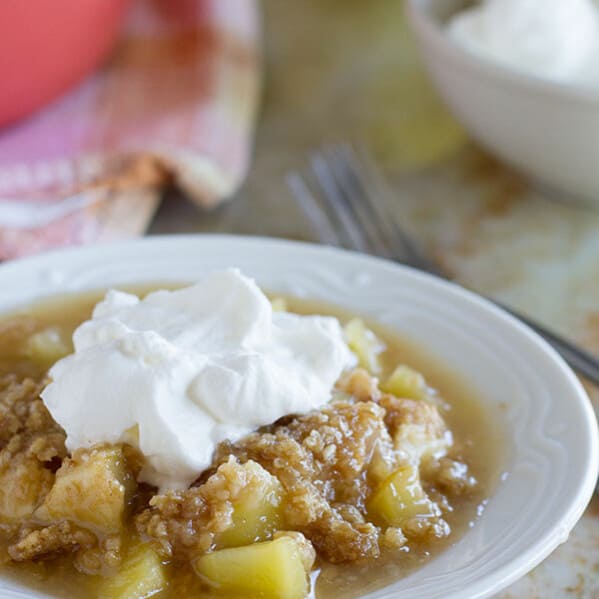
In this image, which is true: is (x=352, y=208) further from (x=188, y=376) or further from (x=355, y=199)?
(x=188, y=376)

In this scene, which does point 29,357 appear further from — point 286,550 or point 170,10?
point 170,10

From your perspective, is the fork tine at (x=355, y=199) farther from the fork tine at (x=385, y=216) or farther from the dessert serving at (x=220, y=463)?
the dessert serving at (x=220, y=463)

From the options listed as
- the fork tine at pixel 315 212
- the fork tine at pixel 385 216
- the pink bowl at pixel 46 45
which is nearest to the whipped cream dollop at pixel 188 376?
the fork tine at pixel 385 216

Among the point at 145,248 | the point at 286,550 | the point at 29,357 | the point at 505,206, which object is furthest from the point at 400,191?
the point at 286,550

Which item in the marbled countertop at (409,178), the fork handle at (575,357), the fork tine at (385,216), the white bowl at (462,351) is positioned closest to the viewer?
the white bowl at (462,351)

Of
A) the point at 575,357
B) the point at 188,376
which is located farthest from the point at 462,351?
the point at 188,376

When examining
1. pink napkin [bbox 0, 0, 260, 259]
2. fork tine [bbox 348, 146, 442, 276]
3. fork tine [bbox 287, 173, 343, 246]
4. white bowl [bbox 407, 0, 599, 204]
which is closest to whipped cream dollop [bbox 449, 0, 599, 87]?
white bowl [bbox 407, 0, 599, 204]
